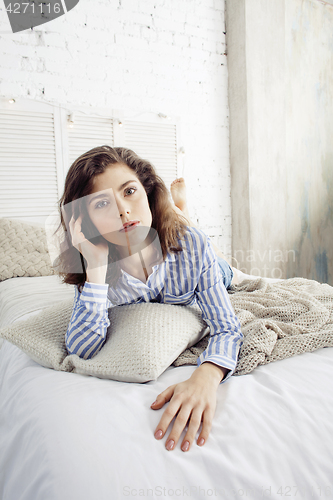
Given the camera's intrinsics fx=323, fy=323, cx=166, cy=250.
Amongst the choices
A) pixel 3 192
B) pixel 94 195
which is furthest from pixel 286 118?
pixel 94 195

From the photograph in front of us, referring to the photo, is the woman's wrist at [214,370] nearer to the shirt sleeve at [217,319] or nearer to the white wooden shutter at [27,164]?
the shirt sleeve at [217,319]

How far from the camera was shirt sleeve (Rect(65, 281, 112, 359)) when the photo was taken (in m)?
0.74

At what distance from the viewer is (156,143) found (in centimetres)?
253

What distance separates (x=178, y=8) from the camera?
252 centimetres

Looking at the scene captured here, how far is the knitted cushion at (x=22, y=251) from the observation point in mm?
1709

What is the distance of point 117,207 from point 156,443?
1.64ft

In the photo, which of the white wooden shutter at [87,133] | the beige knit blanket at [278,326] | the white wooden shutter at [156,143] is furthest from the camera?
the white wooden shutter at [156,143]

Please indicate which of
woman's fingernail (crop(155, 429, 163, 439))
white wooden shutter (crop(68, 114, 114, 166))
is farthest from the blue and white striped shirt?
white wooden shutter (crop(68, 114, 114, 166))

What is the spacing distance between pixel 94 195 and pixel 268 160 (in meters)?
2.26

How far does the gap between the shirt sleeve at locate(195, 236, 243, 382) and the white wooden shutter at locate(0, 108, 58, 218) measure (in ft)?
5.40

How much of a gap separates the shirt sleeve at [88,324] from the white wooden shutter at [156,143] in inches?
73.7

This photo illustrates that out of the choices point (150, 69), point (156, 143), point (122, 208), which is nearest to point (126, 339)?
point (122, 208)

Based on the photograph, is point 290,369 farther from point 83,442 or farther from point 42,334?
point 42,334

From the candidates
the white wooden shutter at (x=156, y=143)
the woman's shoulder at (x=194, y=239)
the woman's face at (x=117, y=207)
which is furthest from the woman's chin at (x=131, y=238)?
the white wooden shutter at (x=156, y=143)
